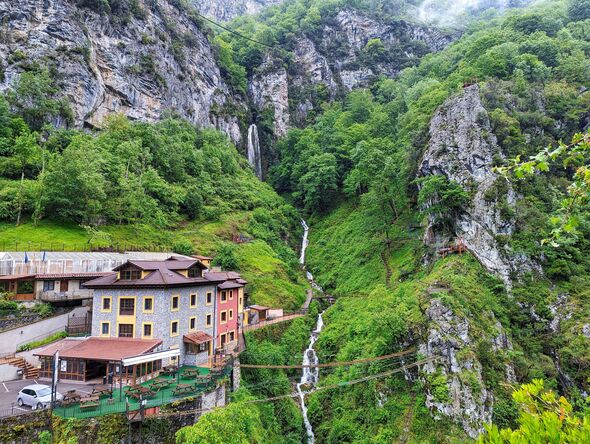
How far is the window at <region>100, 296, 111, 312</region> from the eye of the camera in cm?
2719

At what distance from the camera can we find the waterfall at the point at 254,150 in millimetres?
93469

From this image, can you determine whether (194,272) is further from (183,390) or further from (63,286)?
(183,390)

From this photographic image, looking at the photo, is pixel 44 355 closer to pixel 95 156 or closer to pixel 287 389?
pixel 287 389

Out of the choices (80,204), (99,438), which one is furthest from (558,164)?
(80,204)

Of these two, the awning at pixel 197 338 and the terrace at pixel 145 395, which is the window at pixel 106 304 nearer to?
the awning at pixel 197 338

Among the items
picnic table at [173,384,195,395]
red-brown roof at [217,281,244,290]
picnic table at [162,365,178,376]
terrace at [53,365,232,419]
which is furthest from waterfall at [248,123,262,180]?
picnic table at [173,384,195,395]

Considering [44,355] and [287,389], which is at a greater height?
[44,355]

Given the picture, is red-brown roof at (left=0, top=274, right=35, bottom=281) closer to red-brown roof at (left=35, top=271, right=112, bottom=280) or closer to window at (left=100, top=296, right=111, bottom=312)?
red-brown roof at (left=35, top=271, right=112, bottom=280)

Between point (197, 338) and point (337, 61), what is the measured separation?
106108mm

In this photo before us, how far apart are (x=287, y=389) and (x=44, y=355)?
17951 mm

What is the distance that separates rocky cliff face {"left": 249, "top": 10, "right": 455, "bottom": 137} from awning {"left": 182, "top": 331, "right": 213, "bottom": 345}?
78.9 m

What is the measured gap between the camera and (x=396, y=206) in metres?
55.9

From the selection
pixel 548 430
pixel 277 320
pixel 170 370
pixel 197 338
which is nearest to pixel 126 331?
pixel 170 370

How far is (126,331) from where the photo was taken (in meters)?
26.5
